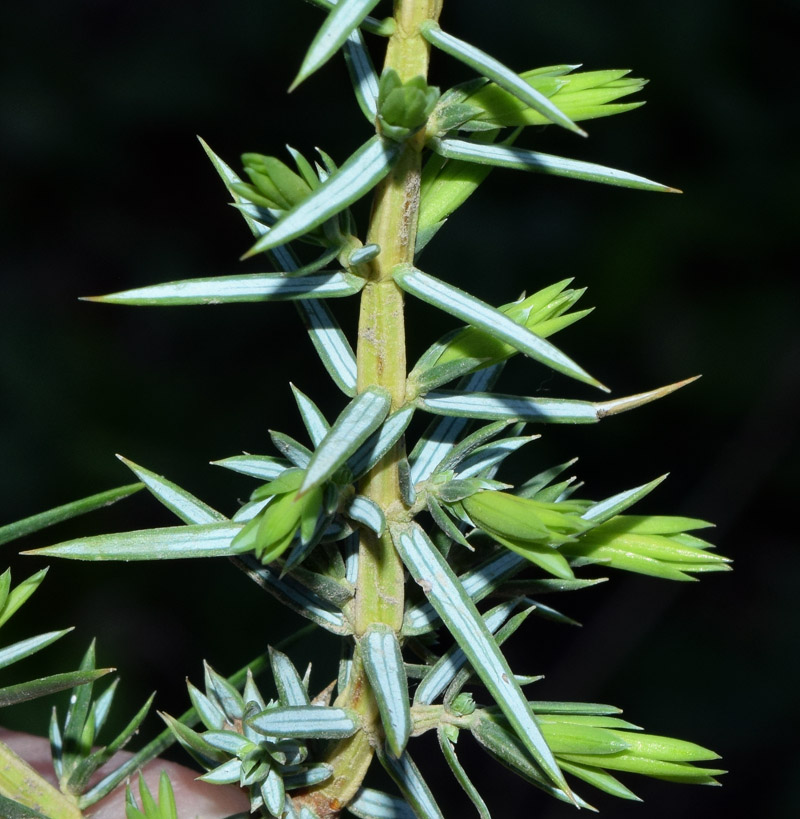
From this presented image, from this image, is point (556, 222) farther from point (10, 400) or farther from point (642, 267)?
point (10, 400)

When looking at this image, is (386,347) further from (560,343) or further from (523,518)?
(560,343)

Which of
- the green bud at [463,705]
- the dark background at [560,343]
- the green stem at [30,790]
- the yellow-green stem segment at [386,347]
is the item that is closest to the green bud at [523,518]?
the yellow-green stem segment at [386,347]

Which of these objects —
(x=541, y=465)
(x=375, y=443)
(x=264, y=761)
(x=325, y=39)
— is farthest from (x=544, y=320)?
(x=541, y=465)

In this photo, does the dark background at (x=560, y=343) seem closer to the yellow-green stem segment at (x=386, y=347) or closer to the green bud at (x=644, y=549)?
the yellow-green stem segment at (x=386, y=347)

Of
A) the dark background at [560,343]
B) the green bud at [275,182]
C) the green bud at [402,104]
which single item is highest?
the green bud at [402,104]

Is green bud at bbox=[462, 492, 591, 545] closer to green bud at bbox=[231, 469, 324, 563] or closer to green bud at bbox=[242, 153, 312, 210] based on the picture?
green bud at bbox=[231, 469, 324, 563]

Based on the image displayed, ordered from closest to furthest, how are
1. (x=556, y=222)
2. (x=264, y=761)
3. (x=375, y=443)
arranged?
1. (x=375, y=443)
2. (x=264, y=761)
3. (x=556, y=222)
